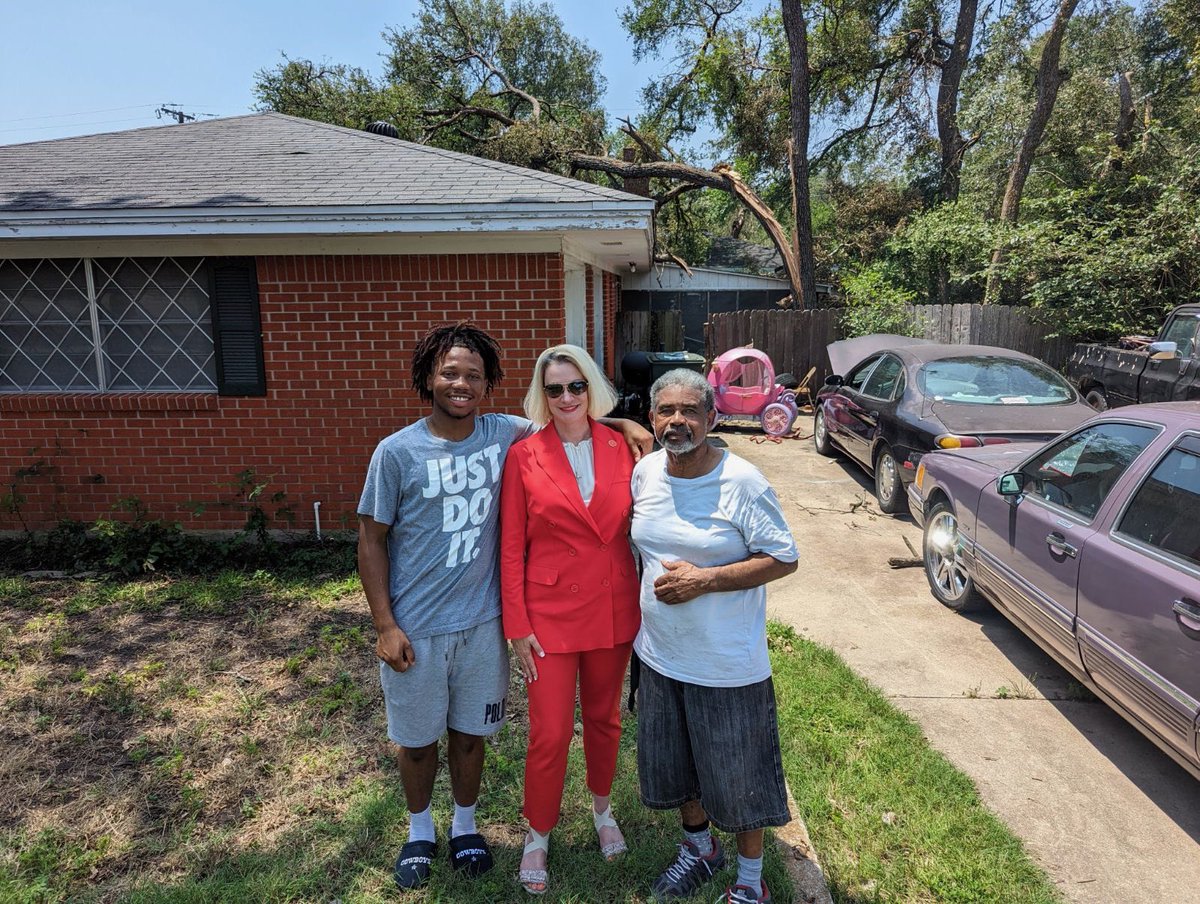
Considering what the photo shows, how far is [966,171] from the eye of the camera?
78.8 ft

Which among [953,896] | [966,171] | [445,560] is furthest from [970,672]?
[966,171]

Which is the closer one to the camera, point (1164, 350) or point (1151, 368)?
point (1164, 350)

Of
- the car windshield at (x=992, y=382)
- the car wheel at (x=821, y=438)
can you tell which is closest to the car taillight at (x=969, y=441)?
the car windshield at (x=992, y=382)

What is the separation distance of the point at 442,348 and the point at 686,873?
1918 millimetres

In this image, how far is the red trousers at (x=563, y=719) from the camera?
2340 millimetres

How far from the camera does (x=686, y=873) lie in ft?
8.01

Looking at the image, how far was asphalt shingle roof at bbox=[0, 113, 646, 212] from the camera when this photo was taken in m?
5.23

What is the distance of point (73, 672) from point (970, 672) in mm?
4996

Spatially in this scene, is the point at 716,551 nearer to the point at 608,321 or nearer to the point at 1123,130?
Result: the point at 608,321

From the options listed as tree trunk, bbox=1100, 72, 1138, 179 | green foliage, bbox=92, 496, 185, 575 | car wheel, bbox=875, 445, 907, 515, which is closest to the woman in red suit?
green foliage, bbox=92, 496, 185, 575

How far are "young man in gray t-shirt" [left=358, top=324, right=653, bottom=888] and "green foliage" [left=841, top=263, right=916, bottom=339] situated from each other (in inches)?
468

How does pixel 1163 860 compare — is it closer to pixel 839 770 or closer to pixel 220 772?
pixel 839 770

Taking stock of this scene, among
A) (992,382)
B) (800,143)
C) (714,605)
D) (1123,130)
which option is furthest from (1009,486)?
(1123,130)

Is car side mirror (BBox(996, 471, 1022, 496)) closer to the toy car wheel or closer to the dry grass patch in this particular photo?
the dry grass patch
